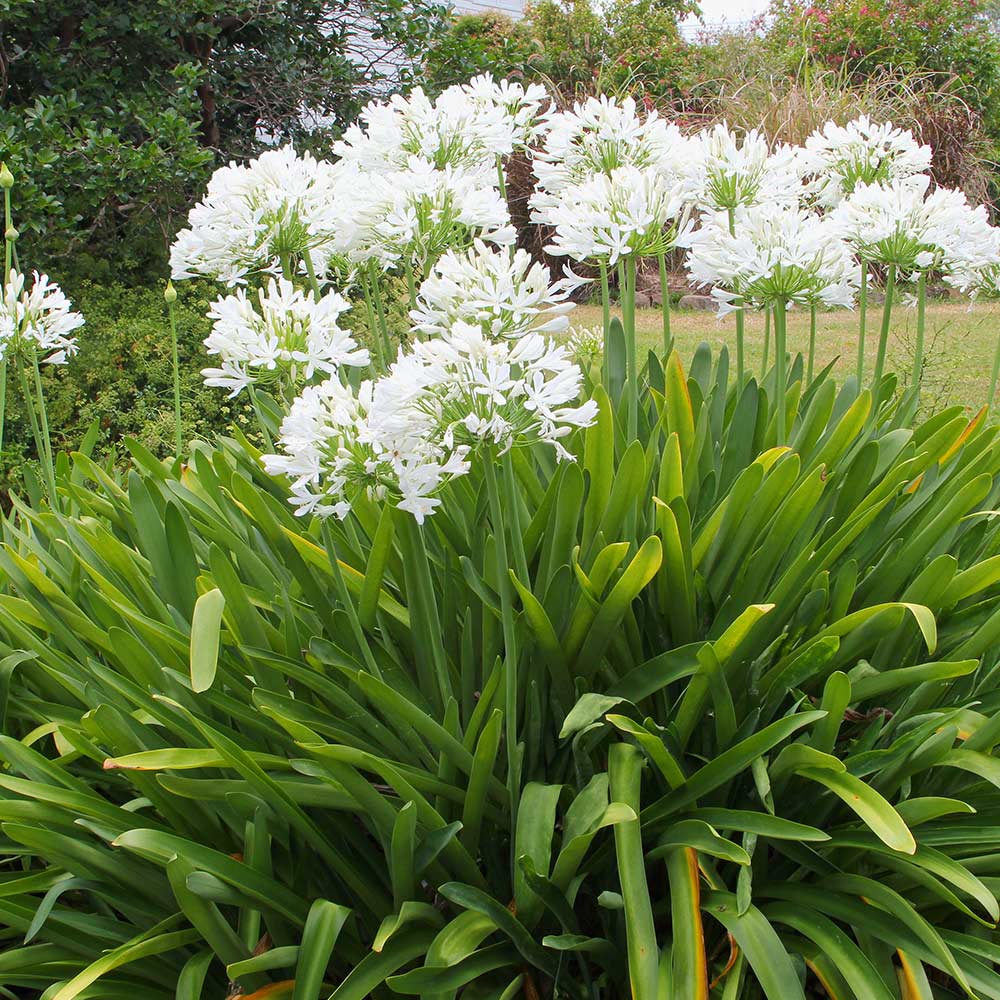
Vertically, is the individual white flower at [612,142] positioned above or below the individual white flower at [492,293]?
above

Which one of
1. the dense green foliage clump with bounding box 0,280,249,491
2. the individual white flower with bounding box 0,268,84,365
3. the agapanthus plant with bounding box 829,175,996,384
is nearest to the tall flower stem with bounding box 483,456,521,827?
the agapanthus plant with bounding box 829,175,996,384

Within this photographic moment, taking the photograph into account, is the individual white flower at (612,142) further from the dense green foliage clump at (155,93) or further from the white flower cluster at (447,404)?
the dense green foliage clump at (155,93)

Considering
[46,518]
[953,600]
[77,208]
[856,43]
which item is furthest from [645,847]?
→ [856,43]

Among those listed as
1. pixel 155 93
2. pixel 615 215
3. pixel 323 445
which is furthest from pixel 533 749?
pixel 155 93

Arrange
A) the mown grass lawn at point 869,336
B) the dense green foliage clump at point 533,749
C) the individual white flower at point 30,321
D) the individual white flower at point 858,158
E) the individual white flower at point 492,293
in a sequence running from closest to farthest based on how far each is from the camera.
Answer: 1. the individual white flower at point 492,293
2. the dense green foliage clump at point 533,749
3. the individual white flower at point 30,321
4. the individual white flower at point 858,158
5. the mown grass lawn at point 869,336

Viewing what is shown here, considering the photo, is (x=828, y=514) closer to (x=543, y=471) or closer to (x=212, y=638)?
(x=543, y=471)

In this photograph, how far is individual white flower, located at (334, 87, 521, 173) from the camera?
8.04 feet

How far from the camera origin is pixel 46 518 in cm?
283

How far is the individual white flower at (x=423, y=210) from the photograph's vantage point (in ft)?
7.05

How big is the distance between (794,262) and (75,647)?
1.85 m

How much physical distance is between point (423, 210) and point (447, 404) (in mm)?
815

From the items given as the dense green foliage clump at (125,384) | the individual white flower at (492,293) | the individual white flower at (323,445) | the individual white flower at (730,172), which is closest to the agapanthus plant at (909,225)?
the individual white flower at (730,172)

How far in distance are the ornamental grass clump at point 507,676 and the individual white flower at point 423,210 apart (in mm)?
13

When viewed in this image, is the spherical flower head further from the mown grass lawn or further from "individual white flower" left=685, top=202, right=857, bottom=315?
the mown grass lawn
